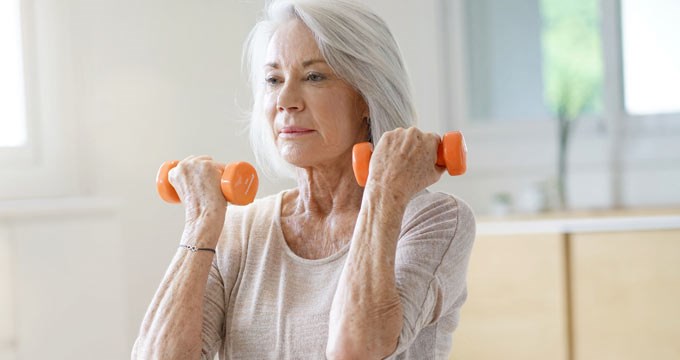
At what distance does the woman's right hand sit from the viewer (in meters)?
1.66

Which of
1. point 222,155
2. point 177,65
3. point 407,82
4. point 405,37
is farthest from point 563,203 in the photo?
point 407,82

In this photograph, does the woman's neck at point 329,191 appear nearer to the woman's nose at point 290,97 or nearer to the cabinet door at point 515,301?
the woman's nose at point 290,97

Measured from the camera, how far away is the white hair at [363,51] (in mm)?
1646

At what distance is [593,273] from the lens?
9.33 ft

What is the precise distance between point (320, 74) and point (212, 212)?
304 millimetres

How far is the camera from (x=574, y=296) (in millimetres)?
2881

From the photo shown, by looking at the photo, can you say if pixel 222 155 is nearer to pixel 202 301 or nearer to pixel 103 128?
pixel 103 128

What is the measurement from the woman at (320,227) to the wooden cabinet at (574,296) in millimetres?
1258

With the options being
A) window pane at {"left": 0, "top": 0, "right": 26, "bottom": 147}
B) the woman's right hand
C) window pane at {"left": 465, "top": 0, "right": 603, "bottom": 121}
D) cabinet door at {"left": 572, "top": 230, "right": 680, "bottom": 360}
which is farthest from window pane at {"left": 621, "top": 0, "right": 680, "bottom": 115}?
the woman's right hand

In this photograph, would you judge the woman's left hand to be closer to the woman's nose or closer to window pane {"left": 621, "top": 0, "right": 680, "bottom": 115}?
the woman's nose

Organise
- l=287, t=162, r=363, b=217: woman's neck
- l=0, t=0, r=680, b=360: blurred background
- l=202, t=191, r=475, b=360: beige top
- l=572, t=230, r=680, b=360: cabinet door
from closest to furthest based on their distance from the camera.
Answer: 1. l=202, t=191, r=475, b=360: beige top
2. l=287, t=162, r=363, b=217: woman's neck
3. l=0, t=0, r=680, b=360: blurred background
4. l=572, t=230, r=680, b=360: cabinet door

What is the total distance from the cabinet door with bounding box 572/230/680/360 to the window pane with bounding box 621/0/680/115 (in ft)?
2.56

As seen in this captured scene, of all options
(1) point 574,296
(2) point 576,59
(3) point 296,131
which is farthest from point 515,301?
(3) point 296,131

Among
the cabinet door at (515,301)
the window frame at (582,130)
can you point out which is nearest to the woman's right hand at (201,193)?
the cabinet door at (515,301)
